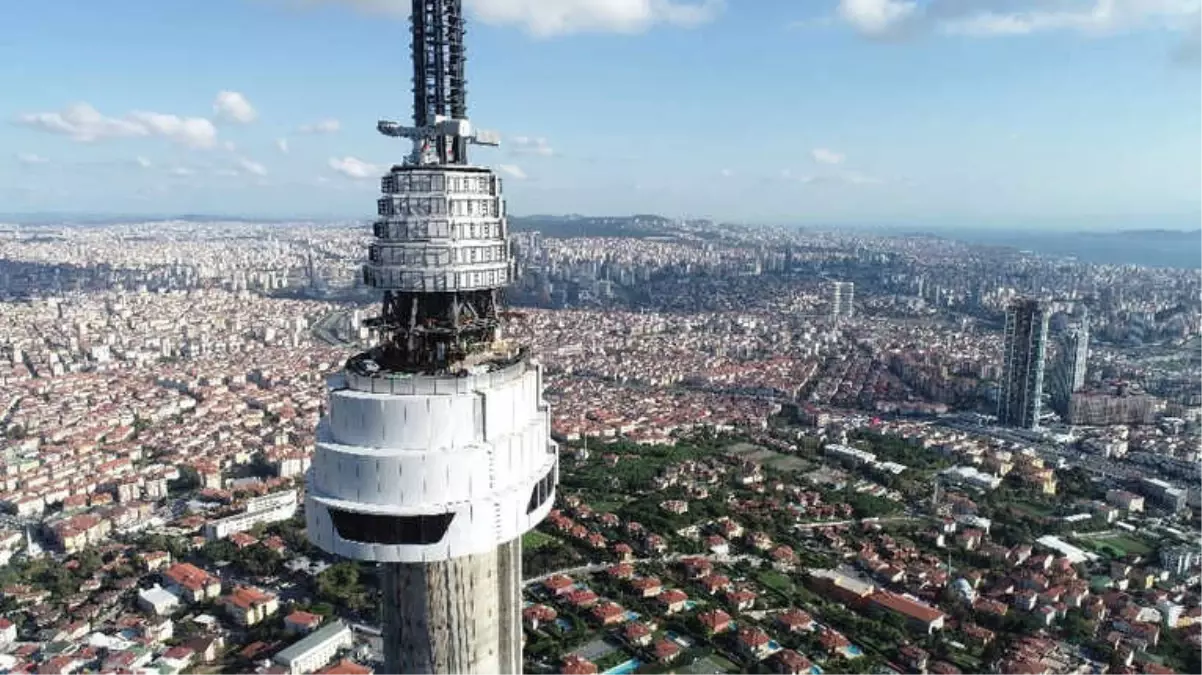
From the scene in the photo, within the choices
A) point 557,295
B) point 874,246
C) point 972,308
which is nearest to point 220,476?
point 557,295

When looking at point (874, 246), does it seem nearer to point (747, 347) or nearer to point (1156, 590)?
point (747, 347)

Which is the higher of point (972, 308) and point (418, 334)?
point (418, 334)

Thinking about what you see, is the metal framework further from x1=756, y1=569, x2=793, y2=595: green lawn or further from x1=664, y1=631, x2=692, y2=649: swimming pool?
x1=756, y1=569, x2=793, y2=595: green lawn

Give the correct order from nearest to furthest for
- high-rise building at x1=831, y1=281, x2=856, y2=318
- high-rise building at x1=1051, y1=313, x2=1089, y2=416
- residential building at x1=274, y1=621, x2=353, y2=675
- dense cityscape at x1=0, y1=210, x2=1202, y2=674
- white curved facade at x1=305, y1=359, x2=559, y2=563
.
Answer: white curved facade at x1=305, y1=359, x2=559, y2=563
residential building at x1=274, y1=621, x2=353, y2=675
dense cityscape at x1=0, y1=210, x2=1202, y2=674
high-rise building at x1=1051, y1=313, x2=1089, y2=416
high-rise building at x1=831, y1=281, x2=856, y2=318

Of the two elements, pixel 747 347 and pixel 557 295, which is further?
pixel 557 295

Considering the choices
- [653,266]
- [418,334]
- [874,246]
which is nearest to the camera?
[418,334]

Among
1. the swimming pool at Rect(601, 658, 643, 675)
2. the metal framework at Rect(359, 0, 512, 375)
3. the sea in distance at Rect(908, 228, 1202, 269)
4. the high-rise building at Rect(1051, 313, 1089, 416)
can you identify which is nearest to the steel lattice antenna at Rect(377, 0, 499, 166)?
the metal framework at Rect(359, 0, 512, 375)
